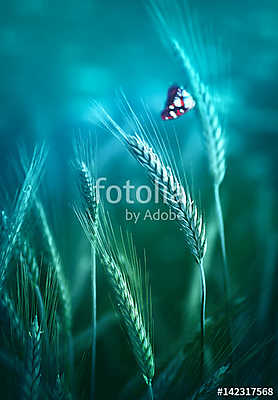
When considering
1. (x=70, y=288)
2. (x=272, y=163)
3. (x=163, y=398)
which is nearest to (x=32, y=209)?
(x=70, y=288)

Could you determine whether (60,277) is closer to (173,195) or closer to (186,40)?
(173,195)

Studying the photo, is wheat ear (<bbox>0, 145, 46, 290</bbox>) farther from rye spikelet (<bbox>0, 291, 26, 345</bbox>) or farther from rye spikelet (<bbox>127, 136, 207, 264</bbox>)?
rye spikelet (<bbox>127, 136, 207, 264</bbox>)

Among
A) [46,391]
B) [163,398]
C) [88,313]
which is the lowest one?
[163,398]

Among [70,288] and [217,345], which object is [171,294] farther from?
[70,288]
